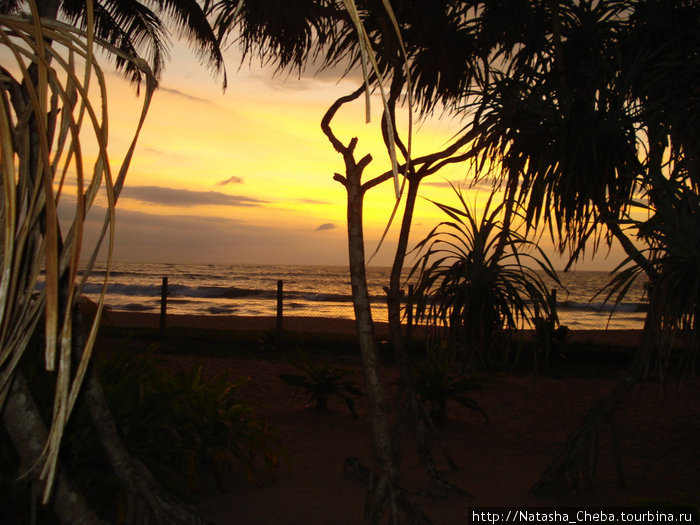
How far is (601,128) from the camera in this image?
114 inches

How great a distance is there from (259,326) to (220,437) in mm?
12985

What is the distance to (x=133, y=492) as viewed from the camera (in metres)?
1.53

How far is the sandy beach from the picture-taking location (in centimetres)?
332

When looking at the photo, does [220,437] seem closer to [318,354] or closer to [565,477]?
[565,477]

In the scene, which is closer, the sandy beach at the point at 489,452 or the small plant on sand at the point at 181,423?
the small plant on sand at the point at 181,423

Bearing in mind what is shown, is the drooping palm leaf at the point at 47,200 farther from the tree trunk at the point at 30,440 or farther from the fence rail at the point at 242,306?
the fence rail at the point at 242,306

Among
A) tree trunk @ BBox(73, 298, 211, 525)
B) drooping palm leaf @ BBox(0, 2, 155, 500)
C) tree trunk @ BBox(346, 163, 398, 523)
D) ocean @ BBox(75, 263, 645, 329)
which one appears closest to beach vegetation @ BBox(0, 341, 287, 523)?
tree trunk @ BBox(73, 298, 211, 525)

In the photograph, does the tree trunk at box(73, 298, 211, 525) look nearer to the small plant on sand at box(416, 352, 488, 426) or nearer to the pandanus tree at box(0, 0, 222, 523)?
the pandanus tree at box(0, 0, 222, 523)

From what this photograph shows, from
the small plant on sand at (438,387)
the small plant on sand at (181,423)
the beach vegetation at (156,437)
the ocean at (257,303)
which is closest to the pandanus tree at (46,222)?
the beach vegetation at (156,437)

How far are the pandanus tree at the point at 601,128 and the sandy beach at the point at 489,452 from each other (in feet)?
1.79

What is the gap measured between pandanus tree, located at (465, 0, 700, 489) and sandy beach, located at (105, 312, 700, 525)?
1.79ft

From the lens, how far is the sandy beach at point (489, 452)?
332 cm

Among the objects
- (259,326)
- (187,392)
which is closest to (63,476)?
(187,392)

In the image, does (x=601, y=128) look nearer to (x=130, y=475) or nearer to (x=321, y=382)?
(x=130, y=475)
